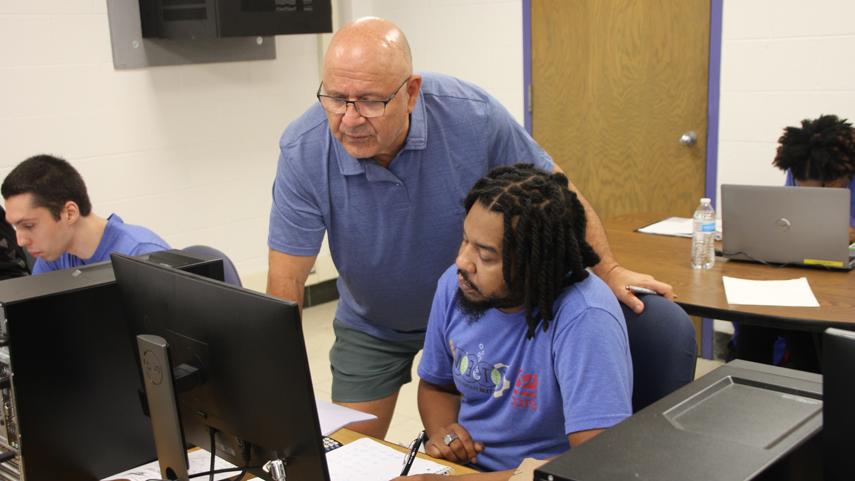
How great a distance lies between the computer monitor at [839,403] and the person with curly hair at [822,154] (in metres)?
2.42

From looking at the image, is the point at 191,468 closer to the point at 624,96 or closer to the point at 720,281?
the point at 720,281

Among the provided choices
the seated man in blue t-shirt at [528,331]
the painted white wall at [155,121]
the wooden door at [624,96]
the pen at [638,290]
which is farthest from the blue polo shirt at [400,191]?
the painted white wall at [155,121]

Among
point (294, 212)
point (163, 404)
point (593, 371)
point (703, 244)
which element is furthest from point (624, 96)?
point (163, 404)

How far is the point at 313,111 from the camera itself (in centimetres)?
209

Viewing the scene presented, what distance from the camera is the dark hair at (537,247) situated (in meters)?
1.62

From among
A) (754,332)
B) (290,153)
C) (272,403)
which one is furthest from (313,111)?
(754,332)

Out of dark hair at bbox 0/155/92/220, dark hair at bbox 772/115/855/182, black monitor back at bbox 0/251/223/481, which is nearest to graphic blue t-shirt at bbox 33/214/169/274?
dark hair at bbox 0/155/92/220

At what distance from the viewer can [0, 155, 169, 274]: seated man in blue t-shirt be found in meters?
2.44

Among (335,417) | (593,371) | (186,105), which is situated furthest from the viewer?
(186,105)

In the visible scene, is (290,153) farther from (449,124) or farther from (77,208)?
(77,208)

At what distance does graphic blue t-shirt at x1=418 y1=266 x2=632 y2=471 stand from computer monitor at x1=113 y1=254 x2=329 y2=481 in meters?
0.52

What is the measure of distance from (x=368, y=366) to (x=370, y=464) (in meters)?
0.67

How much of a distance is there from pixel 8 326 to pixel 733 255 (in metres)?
2.05

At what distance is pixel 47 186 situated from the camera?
2.48m
